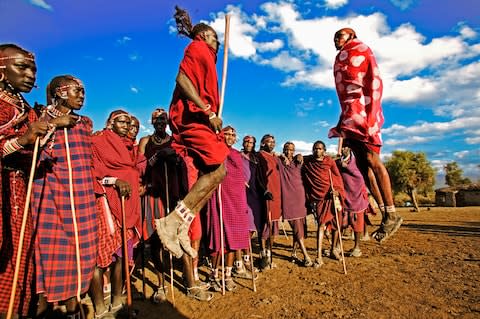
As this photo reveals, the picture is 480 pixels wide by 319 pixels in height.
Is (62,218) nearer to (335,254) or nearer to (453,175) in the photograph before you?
(335,254)

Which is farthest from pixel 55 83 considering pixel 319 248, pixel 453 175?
pixel 453 175

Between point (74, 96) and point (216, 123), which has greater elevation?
point (74, 96)

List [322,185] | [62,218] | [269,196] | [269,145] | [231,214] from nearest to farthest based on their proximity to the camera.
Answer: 1. [62,218]
2. [231,214]
3. [269,196]
4. [322,185]
5. [269,145]

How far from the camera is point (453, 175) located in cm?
5031

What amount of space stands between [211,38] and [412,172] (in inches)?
1499

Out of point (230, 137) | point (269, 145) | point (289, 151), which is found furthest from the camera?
point (289, 151)

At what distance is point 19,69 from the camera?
2.98 metres

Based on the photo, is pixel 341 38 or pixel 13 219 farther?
pixel 341 38

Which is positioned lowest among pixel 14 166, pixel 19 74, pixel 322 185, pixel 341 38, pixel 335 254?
pixel 335 254

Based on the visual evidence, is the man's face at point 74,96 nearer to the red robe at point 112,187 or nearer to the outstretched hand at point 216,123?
the red robe at point 112,187

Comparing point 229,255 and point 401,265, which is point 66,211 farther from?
point 401,265

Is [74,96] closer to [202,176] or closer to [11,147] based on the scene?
[11,147]

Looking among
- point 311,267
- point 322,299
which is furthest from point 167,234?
point 311,267

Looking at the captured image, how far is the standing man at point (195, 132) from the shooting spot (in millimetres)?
3305
